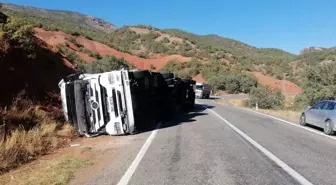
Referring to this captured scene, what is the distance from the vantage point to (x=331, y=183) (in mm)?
6754

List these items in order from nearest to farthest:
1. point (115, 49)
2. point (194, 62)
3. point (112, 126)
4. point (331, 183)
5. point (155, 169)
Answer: point (331, 183)
point (155, 169)
point (112, 126)
point (115, 49)
point (194, 62)

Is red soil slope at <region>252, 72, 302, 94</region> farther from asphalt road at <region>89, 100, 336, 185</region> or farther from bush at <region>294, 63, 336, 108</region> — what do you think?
asphalt road at <region>89, 100, 336, 185</region>

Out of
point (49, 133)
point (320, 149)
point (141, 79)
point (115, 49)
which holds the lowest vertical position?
point (320, 149)

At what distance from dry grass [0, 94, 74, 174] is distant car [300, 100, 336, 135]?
949 centimetres

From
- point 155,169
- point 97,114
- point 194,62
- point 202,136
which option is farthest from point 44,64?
point 194,62

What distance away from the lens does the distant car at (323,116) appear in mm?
14000

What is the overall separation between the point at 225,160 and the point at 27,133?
6241mm

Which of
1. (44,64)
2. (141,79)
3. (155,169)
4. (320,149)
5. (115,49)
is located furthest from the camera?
(115,49)

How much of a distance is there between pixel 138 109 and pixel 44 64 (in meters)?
9.41

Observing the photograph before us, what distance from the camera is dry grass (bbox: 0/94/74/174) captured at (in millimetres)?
9281

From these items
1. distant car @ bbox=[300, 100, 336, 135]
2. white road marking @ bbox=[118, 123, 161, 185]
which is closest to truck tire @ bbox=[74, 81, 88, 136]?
white road marking @ bbox=[118, 123, 161, 185]

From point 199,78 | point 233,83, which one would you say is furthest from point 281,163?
point 199,78

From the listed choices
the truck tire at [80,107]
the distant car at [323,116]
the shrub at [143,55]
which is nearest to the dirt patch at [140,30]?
the shrub at [143,55]

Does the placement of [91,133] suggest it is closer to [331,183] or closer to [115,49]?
[331,183]
